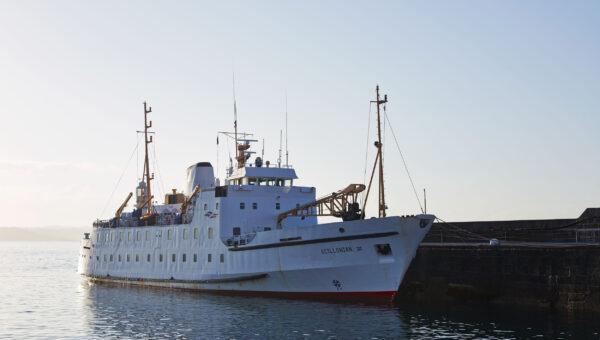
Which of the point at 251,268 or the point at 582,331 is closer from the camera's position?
the point at 582,331

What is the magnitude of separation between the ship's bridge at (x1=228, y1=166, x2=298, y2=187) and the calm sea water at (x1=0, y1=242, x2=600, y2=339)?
771 centimetres

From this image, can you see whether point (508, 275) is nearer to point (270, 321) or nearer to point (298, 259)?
point (298, 259)

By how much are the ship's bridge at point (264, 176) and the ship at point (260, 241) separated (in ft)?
0.23

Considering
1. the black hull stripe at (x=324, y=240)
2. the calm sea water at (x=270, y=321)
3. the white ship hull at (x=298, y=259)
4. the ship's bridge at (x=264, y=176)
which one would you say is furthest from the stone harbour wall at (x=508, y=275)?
the ship's bridge at (x=264, y=176)

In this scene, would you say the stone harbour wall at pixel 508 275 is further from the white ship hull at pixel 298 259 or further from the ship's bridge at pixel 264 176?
the ship's bridge at pixel 264 176

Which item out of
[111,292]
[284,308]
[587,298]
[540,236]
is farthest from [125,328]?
[540,236]

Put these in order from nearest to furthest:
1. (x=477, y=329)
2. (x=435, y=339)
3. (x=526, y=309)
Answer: (x=435, y=339) < (x=477, y=329) < (x=526, y=309)

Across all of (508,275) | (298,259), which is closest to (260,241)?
(298,259)

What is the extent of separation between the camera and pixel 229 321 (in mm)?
30062

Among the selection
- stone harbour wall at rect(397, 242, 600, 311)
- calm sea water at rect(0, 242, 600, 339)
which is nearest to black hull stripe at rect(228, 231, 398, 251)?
calm sea water at rect(0, 242, 600, 339)

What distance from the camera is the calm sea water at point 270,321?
26.6 metres

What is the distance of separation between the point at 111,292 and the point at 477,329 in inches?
1086

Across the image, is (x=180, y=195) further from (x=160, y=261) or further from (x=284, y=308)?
(x=284, y=308)

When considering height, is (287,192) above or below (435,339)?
above
